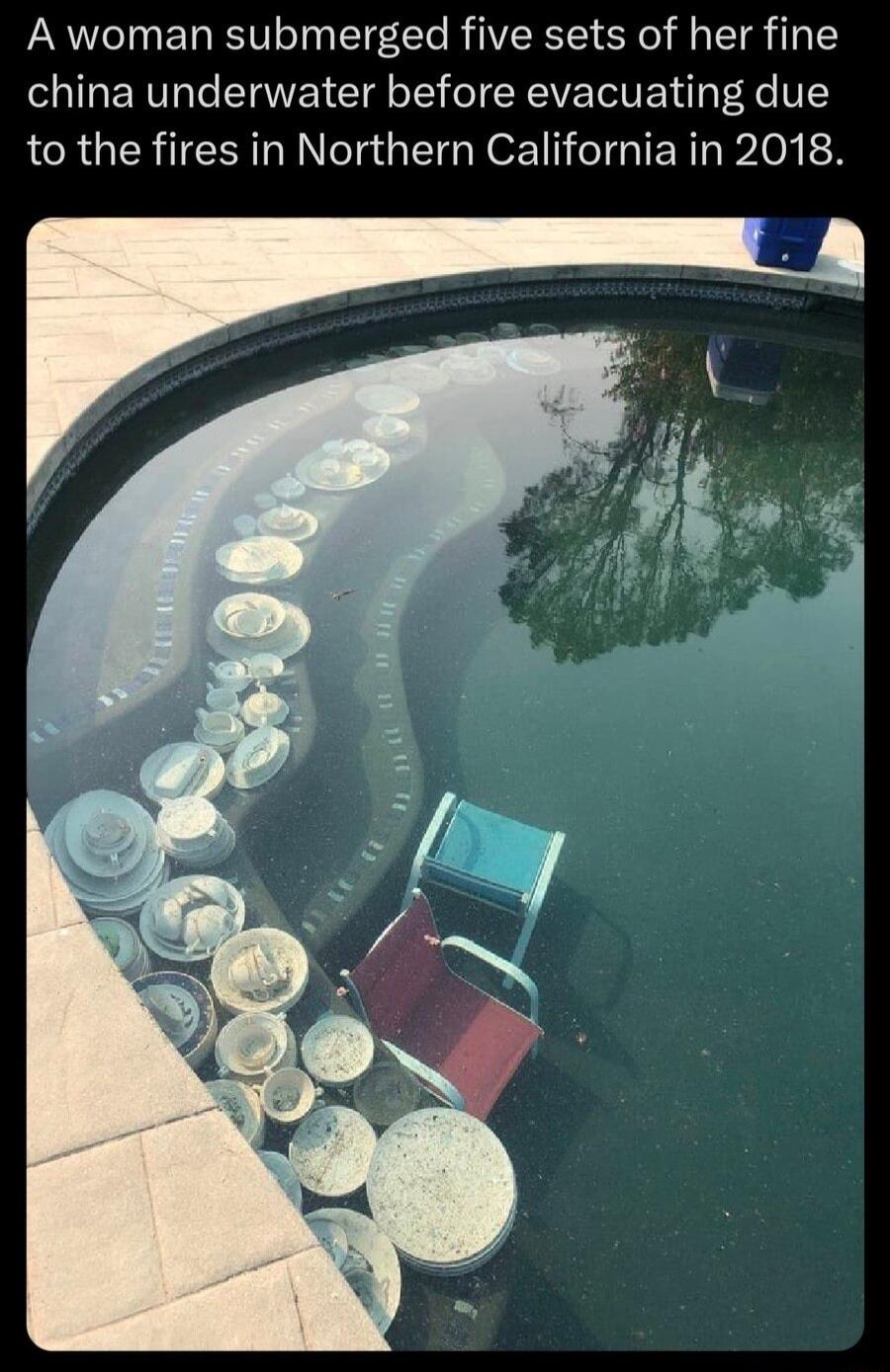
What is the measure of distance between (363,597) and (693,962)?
435cm

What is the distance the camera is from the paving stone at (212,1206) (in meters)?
3.53

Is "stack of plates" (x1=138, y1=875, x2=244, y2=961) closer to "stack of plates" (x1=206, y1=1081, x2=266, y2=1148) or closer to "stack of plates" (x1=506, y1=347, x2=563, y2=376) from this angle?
"stack of plates" (x1=206, y1=1081, x2=266, y2=1148)

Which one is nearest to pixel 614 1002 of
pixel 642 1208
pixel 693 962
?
pixel 693 962

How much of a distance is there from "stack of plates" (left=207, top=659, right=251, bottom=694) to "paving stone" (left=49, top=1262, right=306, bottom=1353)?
15.5 feet

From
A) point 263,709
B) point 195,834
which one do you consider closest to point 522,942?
point 195,834

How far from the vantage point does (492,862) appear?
20.2ft

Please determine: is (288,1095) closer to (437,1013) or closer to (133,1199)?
(437,1013)

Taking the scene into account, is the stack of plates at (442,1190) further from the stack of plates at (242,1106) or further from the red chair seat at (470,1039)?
the stack of plates at (242,1106)

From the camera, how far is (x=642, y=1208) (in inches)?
200

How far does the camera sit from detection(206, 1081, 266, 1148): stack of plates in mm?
4934

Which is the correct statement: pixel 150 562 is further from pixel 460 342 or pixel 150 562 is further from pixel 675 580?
pixel 460 342

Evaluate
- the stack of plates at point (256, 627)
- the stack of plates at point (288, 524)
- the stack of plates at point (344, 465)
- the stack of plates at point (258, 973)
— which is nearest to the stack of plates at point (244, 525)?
the stack of plates at point (288, 524)

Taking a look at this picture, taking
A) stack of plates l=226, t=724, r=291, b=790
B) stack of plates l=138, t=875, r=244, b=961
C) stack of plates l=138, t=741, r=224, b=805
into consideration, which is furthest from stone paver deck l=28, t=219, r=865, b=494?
stack of plates l=138, t=875, r=244, b=961

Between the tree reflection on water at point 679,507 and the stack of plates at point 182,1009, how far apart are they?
4.29m
